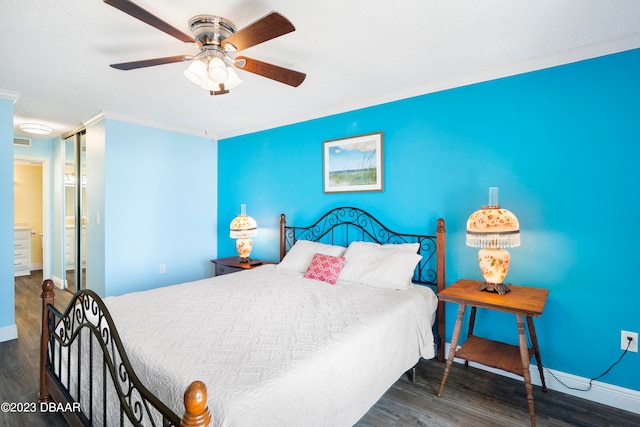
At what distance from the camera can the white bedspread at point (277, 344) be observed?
1238 mm

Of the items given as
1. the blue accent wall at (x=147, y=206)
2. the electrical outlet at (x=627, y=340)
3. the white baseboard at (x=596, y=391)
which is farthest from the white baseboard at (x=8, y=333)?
the electrical outlet at (x=627, y=340)

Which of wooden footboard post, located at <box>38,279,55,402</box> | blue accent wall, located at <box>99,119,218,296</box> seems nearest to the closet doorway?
blue accent wall, located at <box>99,119,218,296</box>

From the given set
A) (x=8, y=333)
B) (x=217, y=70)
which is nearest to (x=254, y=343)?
(x=217, y=70)

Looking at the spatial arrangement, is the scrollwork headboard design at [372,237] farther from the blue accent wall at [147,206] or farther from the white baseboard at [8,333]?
the white baseboard at [8,333]

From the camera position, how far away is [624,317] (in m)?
2.10

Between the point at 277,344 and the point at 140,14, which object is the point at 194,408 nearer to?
the point at 277,344

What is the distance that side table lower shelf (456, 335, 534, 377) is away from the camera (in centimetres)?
205

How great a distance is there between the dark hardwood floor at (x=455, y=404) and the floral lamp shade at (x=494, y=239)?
29.2 inches

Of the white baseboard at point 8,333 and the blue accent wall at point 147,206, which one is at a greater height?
the blue accent wall at point 147,206

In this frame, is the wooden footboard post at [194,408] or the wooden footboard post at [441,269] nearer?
the wooden footboard post at [194,408]

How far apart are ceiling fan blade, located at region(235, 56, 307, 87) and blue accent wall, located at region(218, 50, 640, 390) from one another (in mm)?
1405

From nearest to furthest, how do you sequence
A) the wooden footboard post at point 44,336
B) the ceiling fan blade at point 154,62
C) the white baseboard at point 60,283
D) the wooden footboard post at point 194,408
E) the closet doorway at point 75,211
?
the wooden footboard post at point 194,408 → the ceiling fan blade at point 154,62 → the wooden footboard post at point 44,336 → the closet doorway at point 75,211 → the white baseboard at point 60,283

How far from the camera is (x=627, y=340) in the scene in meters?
2.08

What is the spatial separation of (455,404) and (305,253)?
1810 mm
